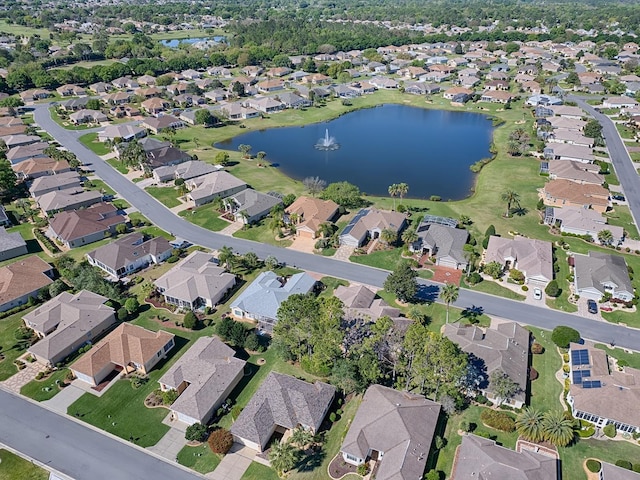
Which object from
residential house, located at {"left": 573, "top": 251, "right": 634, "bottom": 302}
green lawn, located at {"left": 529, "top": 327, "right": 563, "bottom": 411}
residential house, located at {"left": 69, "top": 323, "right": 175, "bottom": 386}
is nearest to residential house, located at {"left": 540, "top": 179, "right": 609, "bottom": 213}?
residential house, located at {"left": 573, "top": 251, "right": 634, "bottom": 302}

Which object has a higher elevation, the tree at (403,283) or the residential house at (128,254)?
the tree at (403,283)

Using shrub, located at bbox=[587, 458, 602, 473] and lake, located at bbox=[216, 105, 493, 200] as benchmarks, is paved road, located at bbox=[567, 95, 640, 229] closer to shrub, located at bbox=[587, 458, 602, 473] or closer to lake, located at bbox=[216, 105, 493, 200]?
lake, located at bbox=[216, 105, 493, 200]

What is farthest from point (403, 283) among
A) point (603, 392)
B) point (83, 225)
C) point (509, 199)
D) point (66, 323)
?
point (83, 225)

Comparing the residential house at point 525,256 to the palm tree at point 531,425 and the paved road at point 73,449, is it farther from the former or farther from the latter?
the paved road at point 73,449

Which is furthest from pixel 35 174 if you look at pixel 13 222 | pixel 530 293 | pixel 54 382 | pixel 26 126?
pixel 530 293

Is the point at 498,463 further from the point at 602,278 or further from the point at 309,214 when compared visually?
the point at 309,214

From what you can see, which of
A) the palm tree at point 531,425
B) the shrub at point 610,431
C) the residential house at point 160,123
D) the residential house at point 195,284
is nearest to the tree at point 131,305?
the residential house at point 195,284

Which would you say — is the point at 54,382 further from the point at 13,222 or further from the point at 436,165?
the point at 436,165
